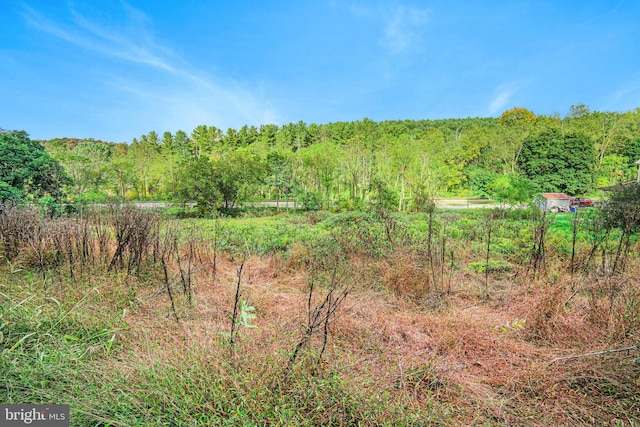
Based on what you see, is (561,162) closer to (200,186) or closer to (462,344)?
(200,186)

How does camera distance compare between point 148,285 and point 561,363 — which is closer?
point 561,363

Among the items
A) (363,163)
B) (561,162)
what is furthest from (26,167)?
(561,162)

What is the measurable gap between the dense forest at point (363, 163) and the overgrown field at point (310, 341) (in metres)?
9.21

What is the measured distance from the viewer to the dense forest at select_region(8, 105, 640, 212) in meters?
15.2

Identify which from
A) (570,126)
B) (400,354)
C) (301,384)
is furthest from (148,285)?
(570,126)

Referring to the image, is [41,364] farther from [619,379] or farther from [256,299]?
[619,379]

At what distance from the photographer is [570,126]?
1217 inches

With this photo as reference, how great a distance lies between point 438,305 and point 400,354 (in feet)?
4.26

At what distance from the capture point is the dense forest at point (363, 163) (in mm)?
15227

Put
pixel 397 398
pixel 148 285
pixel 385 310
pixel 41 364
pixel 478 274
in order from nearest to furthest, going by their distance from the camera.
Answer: pixel 397 398, pixel 41 364, pixel 385 310, pixel 148 285, pixel 478 274

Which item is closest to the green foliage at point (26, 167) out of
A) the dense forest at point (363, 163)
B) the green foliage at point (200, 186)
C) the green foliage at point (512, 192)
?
the dense forest at point (363, 163)

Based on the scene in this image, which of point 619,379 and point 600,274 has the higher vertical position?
point 600,274

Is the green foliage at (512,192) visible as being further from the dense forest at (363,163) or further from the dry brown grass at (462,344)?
the dry brown grass at (462,344)

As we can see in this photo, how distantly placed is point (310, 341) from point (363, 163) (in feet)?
56.6
